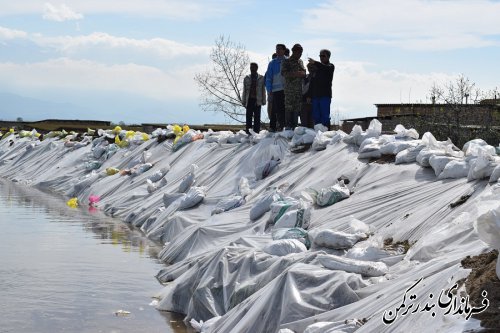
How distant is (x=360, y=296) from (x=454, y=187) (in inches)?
97.6

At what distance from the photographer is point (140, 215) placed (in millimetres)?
13609

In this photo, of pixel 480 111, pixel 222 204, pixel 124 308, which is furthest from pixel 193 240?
pixel 480 111

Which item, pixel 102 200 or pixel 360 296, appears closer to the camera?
pixel 360 296

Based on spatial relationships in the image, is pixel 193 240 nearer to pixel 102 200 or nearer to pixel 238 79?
pixel 102 200

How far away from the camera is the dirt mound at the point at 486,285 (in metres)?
4.15

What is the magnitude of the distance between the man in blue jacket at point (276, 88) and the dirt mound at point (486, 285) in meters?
8.19

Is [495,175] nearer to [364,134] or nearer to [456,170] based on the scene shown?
[456,170]

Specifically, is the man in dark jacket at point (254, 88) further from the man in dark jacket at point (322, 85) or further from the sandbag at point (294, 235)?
the sandbag at point (294, 235)

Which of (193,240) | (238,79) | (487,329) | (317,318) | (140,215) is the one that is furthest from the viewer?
(238,79)

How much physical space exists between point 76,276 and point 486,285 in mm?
5408

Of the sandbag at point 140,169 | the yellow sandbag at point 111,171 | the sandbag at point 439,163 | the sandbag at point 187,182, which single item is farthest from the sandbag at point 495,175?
the yellow sandbag at point 111,171

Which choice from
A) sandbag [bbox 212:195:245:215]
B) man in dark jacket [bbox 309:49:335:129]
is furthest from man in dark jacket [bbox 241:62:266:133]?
sandbag [bbox 212:195:245:215]

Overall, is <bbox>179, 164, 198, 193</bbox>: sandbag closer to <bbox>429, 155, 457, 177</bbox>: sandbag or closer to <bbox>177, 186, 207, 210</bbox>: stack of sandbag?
<bbox>177, 186, 207, 210</bbox>: stack of sandbag

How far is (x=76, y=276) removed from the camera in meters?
8.78
